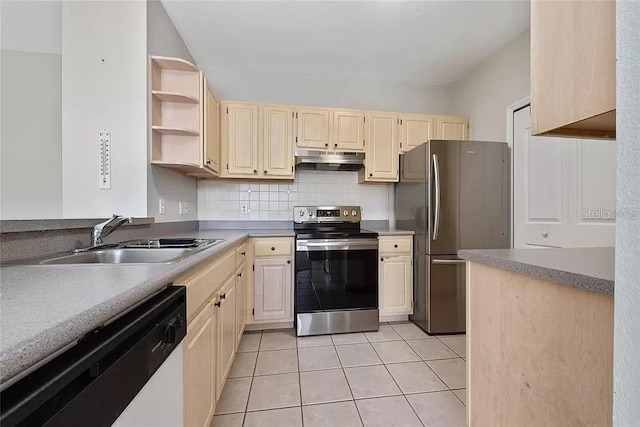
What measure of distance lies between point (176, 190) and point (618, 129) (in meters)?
2.57

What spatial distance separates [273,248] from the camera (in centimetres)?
253

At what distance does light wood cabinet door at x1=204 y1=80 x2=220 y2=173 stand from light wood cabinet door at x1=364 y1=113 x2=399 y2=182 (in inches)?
58.6

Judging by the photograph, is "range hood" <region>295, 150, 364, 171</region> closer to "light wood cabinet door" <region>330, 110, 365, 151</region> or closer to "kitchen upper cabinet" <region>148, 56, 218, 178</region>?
"light wood cabinet door" <region>330, 110, 365, 151</region>

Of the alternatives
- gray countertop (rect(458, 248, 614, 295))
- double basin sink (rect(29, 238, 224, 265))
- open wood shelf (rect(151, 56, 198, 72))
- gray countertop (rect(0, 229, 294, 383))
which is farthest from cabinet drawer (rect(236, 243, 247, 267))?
gray countertop (rect(458, 248, 614, 295))

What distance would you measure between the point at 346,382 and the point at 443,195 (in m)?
1.70

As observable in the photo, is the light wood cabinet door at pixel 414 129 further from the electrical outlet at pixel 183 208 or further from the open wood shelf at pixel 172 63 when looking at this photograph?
the electrical outlet at pixel 183 208

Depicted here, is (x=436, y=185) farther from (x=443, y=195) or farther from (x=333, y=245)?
(x=333, y=245)

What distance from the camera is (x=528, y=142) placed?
236 centimetres

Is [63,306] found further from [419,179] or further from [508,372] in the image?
[419,179]

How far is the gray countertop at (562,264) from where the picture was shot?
67 cm

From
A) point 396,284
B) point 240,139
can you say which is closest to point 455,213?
point 396,284

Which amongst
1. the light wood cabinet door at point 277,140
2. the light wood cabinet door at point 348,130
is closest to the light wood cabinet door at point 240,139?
the light wood cabinet door at point 277,140

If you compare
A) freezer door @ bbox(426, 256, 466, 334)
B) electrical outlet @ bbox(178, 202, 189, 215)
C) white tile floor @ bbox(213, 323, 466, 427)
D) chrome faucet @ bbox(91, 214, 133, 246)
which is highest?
electrical outlet @ bbox(178, 202, 189, 215)

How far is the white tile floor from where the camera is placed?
4.90ft
